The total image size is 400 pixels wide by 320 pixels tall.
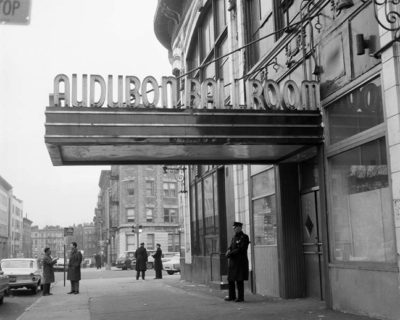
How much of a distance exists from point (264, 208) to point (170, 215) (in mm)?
61673

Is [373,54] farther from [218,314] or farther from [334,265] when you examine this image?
[218,314]

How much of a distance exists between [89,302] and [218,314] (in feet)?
16.9

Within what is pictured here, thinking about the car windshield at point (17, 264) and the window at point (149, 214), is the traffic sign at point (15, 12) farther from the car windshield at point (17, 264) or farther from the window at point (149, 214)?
the window at point (149, 214)

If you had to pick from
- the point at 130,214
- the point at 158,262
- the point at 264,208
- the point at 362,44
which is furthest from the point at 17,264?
the point at 130,214

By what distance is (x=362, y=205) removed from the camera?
30.7 ft

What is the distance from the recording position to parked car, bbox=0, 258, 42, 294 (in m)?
20.2

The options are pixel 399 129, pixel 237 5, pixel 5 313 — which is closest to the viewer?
pixel 399 129

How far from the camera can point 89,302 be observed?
14.8m

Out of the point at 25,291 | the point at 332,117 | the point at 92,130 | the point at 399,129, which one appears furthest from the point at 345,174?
the point at 25,291

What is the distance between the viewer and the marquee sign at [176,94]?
32.1 feet

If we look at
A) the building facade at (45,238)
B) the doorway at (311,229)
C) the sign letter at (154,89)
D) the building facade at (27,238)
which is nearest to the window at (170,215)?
the doorway at (311,229)

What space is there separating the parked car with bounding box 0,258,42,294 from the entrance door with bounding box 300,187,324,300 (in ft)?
38.1

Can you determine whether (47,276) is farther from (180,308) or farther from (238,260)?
(238,260)

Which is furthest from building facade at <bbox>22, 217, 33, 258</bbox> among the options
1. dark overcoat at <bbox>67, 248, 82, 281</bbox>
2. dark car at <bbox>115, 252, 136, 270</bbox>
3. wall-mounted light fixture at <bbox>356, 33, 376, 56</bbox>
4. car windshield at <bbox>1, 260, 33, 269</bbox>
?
wall-mounted light fixture at <bbox>356, 33, 376, 56</bbox>
